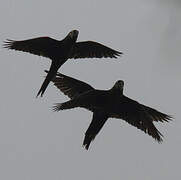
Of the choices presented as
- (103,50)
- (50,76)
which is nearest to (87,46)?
(103,50)

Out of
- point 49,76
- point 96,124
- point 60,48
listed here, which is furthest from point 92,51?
point 96,124

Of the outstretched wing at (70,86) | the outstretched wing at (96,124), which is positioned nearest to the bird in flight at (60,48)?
the outstretched wing at (70,86)

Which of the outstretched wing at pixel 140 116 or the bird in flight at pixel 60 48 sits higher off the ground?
the bird in flight at pixel 60 48

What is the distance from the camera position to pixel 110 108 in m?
23.0

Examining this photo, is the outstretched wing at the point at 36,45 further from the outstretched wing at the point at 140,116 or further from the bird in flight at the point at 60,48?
the outstretched wing at the point at 140,116

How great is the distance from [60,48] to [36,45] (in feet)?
3.67

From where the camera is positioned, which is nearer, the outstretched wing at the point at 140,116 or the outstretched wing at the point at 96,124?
the outstretched wing at the point at 96,124

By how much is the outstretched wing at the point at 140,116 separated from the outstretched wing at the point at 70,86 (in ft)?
4.81

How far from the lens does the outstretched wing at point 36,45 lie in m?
25.0

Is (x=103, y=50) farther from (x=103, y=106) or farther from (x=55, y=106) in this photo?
(x=55, y=106)

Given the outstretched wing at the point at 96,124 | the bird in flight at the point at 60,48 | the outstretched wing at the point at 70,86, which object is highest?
the bird in flight at the point at 60,48

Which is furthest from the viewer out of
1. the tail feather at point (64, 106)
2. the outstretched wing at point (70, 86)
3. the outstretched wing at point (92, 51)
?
the outstretched wing at point (92, 51)

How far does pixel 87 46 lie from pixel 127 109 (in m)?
3.25

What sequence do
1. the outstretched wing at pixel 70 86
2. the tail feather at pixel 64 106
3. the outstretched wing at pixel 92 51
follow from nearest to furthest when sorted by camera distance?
the tail feather at pixel 64 106 < the outstretched wing at pixel 70 86 < the outstretched wing at pixel 92 51
